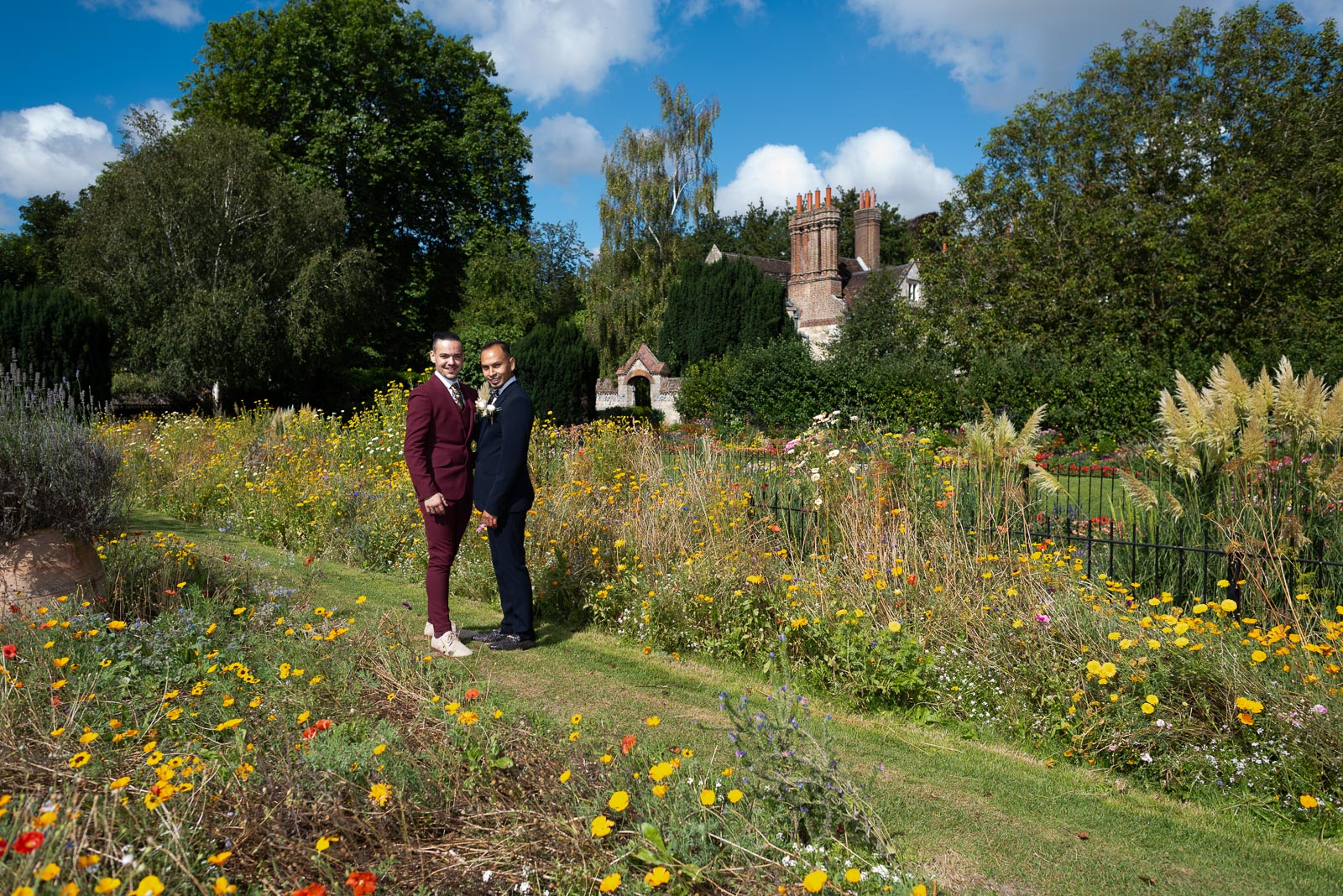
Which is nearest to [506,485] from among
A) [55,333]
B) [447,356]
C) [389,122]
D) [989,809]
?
[447,356]

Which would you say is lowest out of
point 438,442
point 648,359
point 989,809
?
point 989,809

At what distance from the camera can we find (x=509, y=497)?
5.02 metres

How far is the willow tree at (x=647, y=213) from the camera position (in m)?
32.4

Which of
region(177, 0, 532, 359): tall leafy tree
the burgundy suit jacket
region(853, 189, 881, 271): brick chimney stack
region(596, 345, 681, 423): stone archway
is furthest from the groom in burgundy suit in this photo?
region(853, 189, 881, 271): brick chimney stack

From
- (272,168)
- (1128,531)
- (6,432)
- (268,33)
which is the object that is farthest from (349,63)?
(1128,531)

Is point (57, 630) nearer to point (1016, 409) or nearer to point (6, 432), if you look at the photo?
point (6, 432)

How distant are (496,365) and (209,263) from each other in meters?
21.2

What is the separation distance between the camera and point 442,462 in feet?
16.3

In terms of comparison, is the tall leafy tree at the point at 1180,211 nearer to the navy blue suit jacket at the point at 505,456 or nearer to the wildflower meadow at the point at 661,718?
the wildflower meadow at the point at 661,718

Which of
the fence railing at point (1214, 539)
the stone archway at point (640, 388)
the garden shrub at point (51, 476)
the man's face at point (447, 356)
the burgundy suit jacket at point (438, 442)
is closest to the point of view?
the fence railing at point (1214, 539)

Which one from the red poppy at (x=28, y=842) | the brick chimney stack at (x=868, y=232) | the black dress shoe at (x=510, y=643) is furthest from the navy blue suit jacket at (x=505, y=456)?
the brick chimney stack at (x=868, y=232)

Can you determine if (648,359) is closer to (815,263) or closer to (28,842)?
(815,263)

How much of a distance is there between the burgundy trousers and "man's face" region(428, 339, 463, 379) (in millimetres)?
778

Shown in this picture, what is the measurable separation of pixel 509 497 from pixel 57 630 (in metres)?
2.25
